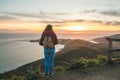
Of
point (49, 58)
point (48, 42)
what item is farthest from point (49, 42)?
point (49, 58)

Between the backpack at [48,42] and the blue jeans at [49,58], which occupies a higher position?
the backpack at [48,42]

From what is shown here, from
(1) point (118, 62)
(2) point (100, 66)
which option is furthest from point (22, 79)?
(1) point (118, 62)

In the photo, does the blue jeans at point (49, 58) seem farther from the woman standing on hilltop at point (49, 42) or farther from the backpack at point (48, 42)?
the backpack at point (48, 42)

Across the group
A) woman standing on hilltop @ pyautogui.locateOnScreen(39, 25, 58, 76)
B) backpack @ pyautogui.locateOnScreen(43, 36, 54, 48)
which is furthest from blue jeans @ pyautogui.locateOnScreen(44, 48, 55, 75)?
backpack @ pyautogui.locateOnScreen(43, 36, 54, 48)

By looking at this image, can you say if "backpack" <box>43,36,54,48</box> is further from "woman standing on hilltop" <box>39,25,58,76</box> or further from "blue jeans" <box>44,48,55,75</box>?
"blue jeans" <box>44,48,55,75</box>

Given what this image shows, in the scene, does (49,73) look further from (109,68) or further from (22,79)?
(109,68)

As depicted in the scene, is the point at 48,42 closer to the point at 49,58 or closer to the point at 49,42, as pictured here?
the point at 49,42

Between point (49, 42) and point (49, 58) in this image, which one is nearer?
point (49, 42)

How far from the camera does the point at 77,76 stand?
12820 millimetres

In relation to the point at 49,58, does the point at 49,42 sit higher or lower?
higher

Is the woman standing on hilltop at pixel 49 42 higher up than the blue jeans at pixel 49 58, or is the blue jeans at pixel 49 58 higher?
the woman standing on hilltop at pixel 49 42

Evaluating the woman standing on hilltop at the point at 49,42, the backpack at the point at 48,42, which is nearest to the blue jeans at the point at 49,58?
the woman standing on hilltop at the point at 49,42

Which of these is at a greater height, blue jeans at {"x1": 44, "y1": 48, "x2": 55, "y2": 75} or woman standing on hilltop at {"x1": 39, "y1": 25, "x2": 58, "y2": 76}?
woman standing on hilltop at {"x1": 39, "y1": 25, "x2": 58, "y2": 76}

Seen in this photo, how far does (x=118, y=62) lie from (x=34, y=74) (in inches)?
231
